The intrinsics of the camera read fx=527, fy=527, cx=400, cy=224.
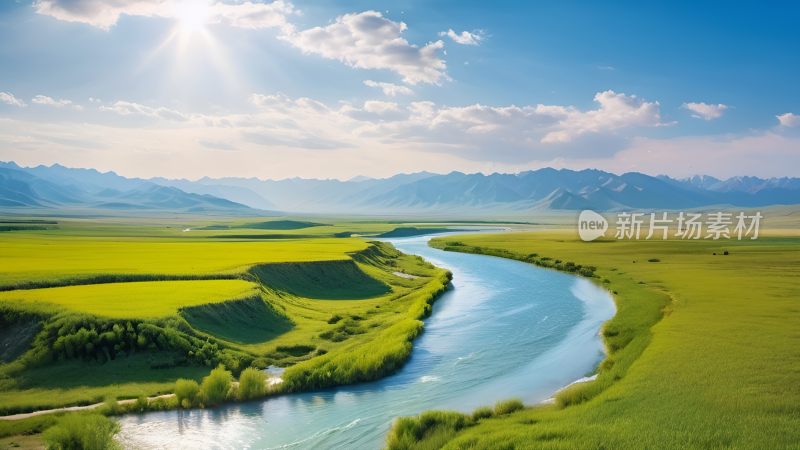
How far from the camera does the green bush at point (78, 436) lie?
17.7 metres

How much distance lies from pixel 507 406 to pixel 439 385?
18.2 ft

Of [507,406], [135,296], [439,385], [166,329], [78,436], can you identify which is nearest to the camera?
[78,436]

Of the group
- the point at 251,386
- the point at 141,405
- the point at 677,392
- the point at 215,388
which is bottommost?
the point at 141,405

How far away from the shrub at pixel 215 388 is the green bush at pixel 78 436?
486 centimetres

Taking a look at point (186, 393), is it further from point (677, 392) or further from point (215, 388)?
point (677, 392)

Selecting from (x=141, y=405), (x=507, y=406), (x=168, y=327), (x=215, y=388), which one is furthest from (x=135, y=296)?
(x=507, y=406)

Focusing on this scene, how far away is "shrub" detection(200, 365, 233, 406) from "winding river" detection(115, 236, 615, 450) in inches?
20.9

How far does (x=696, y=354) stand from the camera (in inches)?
1065

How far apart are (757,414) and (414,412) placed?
1294cm

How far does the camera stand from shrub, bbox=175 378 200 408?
903 inches

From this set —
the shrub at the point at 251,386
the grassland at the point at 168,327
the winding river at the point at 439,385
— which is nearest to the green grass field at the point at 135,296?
the grassland at the point at 168,327

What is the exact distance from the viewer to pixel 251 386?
2433 centimetres

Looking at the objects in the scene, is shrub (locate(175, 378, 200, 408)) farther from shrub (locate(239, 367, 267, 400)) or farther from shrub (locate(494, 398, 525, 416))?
shrub (locate(494, 398, 525, 416))

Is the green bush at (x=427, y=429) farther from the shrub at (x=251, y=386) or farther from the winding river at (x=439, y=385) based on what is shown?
the shrub at (x=251, y=386)
